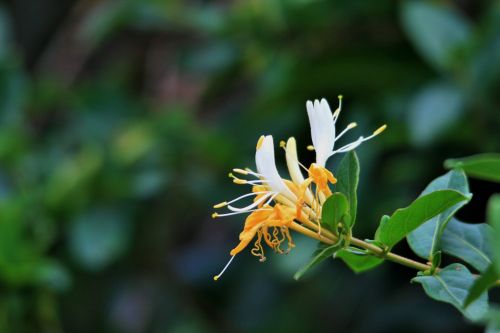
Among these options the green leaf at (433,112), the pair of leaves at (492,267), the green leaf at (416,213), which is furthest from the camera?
the green leaf at (433,112)

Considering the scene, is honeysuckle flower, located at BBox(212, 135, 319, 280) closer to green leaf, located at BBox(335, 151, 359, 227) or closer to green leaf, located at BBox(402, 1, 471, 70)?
green leaf, located at BBox(335, 151, 359, 227)

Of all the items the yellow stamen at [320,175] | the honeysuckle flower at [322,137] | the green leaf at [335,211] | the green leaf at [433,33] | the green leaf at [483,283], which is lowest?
the green leaf at [433,33]

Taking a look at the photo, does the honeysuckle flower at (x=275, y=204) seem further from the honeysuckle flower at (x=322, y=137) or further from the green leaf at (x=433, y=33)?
the green leaf at (x=433, y=33)

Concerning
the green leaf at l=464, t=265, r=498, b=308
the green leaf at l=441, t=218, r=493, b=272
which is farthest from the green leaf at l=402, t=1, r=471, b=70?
the green leaf at l=464, t=265, r=498, b=308

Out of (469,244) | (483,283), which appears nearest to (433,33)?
(469,244)

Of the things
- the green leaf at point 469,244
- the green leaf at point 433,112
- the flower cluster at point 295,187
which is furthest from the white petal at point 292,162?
the green leaf at point 433,112

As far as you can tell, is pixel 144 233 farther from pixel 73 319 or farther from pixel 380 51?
pixel 380 51

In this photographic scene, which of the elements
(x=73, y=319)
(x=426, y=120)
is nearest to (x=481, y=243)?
(x=426, y=120)

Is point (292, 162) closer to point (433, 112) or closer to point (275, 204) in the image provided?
point (275, 204)
